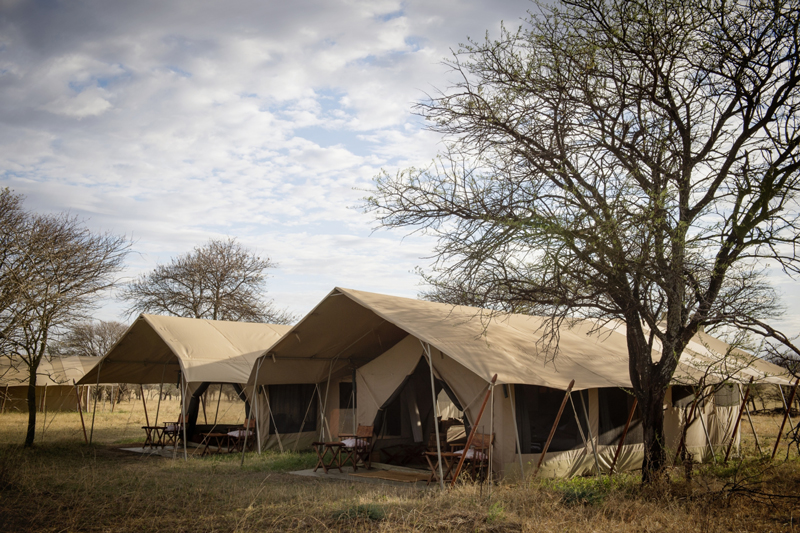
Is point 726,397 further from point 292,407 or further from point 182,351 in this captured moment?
point 182,351

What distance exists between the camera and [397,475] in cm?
845

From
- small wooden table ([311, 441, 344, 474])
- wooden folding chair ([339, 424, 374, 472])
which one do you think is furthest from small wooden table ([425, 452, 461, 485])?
small wooden table ([311, 441, 344, 474])

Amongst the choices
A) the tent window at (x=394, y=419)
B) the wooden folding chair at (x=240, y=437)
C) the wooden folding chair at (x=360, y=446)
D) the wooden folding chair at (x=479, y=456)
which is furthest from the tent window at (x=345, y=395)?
the wooden folding chair at (x=479, y=456)

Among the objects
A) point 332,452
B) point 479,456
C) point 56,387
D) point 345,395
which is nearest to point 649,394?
point 479,456

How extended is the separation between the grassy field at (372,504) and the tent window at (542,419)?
676 millimetres

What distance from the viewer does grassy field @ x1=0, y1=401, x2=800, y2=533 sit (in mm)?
4801

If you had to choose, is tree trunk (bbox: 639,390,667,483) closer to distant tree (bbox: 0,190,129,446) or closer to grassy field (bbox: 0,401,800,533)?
grassy field (bbox: 0,401,800,533)

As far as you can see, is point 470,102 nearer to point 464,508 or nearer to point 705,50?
point 705,50

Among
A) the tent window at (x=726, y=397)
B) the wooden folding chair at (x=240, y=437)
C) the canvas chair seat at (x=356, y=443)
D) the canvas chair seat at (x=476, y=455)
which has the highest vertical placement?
the tent window at (x=726, y=397)

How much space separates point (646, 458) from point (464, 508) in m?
2.24

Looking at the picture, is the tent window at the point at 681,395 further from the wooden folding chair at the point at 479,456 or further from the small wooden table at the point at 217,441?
the small wooden table at the point at 217,441

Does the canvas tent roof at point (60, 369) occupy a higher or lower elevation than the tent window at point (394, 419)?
higher

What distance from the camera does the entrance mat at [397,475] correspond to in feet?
26.3

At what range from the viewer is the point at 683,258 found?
545 centimetres
